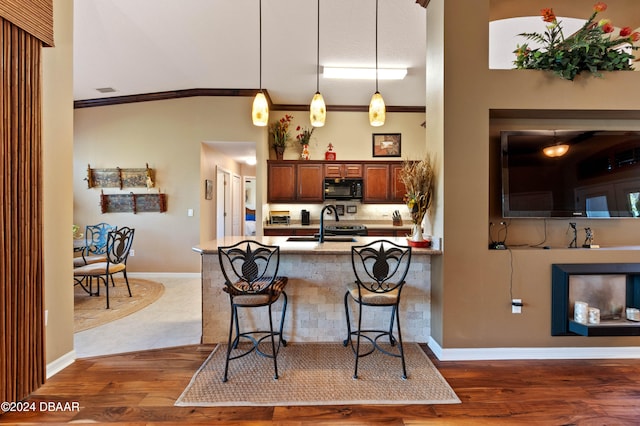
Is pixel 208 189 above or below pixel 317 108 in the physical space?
below

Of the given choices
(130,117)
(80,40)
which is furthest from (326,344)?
(130,117)

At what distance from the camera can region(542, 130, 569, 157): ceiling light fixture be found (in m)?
2.51

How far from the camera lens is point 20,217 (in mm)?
1920

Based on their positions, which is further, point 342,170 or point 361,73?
point 342,170

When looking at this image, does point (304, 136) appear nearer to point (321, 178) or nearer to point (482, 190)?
point (321, 178)

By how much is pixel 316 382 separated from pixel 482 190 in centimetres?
201

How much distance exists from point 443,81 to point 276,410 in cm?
275

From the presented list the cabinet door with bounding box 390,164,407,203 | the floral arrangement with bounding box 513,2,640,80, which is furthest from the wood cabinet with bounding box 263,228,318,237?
the floral arrangement with bounding box 513,2,640,80

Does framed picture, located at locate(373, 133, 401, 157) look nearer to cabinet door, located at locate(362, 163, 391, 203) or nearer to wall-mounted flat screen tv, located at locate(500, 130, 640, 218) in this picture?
cabinet door, located at locate(362, 163, 391, 203)

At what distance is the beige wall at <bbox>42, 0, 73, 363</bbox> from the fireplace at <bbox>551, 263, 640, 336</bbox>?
3.99 m

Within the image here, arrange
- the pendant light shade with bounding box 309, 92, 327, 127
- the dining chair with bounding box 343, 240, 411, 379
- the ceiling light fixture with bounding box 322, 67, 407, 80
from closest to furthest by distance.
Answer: the dining chair with bounding box 343, 240, 411, 379, the pendant light shade with bounding box 309, 92, 327, 127, the ceiling light fixture with bounding box 322, 67, 407, 80

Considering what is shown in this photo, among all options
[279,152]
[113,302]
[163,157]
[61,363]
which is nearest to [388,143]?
[279,152]

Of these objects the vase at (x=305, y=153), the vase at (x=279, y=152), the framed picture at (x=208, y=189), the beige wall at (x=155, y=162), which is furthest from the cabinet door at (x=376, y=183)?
the framed picture at (x=208, y=189)

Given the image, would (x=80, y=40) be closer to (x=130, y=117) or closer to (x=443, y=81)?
(x=130, y=117)
